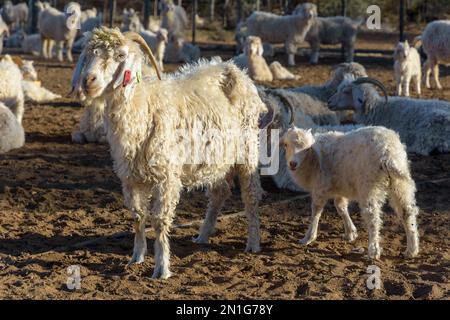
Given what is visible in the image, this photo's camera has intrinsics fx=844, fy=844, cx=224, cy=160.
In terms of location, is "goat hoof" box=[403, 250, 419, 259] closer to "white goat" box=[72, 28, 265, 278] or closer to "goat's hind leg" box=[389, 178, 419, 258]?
"goat's hind leg" box=[389, 178, 419, 258]

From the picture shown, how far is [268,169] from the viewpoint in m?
9.62

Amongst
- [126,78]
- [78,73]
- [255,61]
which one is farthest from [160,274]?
[255,61]

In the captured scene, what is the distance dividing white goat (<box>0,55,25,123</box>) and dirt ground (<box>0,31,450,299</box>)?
6.62 ft

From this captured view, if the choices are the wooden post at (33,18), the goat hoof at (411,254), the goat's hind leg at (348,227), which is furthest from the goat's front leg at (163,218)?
the wooden post at (33,18)

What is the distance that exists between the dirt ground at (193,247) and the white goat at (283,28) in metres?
14.6

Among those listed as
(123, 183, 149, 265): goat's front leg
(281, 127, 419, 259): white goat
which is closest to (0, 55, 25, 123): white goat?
(281, 127, 419, 259): white goat

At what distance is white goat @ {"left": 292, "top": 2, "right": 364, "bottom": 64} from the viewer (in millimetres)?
25422

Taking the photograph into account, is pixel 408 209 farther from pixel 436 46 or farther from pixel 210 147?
pixel 436 46

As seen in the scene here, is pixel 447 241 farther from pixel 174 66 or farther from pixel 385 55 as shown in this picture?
pixel 385 55

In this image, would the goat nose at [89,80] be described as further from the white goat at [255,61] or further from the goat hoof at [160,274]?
the white goat at [255,61]

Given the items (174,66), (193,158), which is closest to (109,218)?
(193,158)

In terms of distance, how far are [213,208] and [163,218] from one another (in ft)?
4.24

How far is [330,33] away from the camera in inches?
1025
